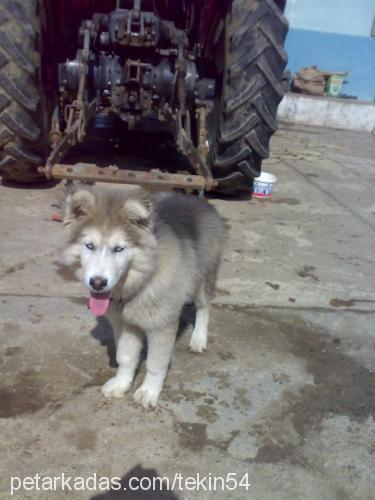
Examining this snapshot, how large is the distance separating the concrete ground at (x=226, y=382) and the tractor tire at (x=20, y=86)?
51cm

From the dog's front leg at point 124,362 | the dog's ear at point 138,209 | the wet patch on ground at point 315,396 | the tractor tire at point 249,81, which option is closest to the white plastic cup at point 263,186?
the tractor tire at point 249,81

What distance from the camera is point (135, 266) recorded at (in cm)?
225

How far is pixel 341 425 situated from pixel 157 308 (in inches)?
41.0

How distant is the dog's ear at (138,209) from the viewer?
7.14 ft

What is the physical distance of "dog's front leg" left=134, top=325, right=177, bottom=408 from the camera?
244 centimetres

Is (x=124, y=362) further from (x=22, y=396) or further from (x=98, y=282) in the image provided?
(x=98, y=282)

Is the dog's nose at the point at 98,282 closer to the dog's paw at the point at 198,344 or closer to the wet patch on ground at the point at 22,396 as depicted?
the wet patch on ground at the point at 22,396

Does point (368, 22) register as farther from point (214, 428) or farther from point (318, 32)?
point (214, 428)

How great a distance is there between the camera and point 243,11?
4324 mm

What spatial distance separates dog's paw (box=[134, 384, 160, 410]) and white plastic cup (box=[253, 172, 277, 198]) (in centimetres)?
340

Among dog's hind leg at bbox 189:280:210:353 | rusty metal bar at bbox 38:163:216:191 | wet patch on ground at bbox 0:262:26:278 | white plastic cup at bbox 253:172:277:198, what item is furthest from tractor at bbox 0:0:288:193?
dog's hind leg at bbox 189:280:210:353

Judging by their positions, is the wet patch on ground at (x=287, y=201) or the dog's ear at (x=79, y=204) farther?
the wet patch on ground at (x=287, y=201)

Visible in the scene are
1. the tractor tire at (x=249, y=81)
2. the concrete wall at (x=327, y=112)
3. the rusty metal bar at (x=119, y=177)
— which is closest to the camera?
the rusty metal bar at (x=119, y=177)

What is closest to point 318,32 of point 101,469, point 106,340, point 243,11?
point 243,11
